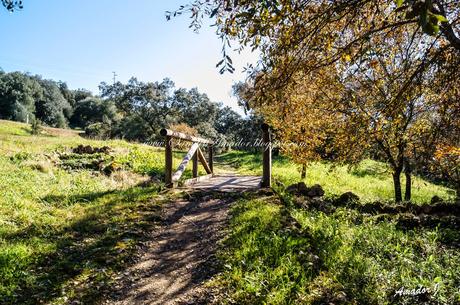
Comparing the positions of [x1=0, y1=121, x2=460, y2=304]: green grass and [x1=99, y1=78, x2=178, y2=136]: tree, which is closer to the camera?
[x1=0, y1=121, x2=460, y2=304]: green grass

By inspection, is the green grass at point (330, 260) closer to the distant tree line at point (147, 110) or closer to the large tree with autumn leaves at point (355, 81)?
the large tree with autumn leaves at point (355, 81)

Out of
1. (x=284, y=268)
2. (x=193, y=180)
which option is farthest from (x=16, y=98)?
(x=284, y=268)

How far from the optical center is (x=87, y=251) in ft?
16.0

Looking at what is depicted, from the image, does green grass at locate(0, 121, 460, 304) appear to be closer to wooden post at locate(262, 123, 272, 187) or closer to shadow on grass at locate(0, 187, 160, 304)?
shadow on grass at locate(0, 187, 160, 304)

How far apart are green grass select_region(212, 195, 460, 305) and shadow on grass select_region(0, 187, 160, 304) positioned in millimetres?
1549

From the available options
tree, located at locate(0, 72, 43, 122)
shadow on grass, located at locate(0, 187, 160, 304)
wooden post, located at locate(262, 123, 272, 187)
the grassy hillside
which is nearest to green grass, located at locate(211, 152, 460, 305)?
shadow on grass, located at locate(0, 187, 160, 304)

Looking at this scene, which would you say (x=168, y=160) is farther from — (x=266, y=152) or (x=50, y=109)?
(x=50, y=109)

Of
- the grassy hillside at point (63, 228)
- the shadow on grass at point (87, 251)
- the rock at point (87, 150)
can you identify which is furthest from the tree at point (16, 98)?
the shadow on grass at point (87, 251)

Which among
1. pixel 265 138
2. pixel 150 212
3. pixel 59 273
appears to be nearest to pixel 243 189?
pixel 265 138

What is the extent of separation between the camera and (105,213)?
6691mm

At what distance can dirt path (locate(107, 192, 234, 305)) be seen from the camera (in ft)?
12.3

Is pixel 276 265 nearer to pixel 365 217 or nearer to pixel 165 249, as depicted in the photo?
pixel 165 249

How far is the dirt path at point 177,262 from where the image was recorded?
3754 millimetres

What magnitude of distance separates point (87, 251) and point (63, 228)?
119 cm
